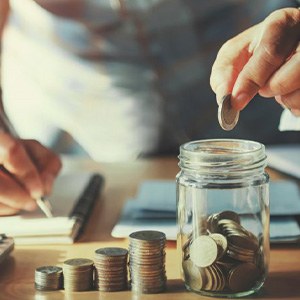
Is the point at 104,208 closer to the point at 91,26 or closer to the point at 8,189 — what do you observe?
the point at 8,189

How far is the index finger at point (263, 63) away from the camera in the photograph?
3.06 ft

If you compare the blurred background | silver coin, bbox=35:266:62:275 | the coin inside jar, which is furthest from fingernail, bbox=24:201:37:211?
the blurred background

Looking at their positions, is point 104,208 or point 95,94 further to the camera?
point 95,94

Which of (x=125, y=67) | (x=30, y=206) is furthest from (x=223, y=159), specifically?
(x=125, y=67)

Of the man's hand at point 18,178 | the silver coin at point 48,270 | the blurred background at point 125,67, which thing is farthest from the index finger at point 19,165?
the blurred background at point 125,67

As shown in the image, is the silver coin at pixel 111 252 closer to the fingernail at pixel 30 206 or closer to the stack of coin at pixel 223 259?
the stack of coin at pixel 223 259

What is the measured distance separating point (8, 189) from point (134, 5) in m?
0.70

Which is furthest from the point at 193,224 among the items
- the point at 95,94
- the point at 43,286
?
the point at 95,94

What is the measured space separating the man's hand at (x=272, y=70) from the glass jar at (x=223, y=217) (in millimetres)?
76

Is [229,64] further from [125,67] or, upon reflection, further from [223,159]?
[125,67]

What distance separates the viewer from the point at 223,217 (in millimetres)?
875

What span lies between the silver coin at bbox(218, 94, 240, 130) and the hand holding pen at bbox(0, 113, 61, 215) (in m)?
0.33

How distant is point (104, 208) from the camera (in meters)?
1.24

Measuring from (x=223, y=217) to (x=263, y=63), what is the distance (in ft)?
0.59
